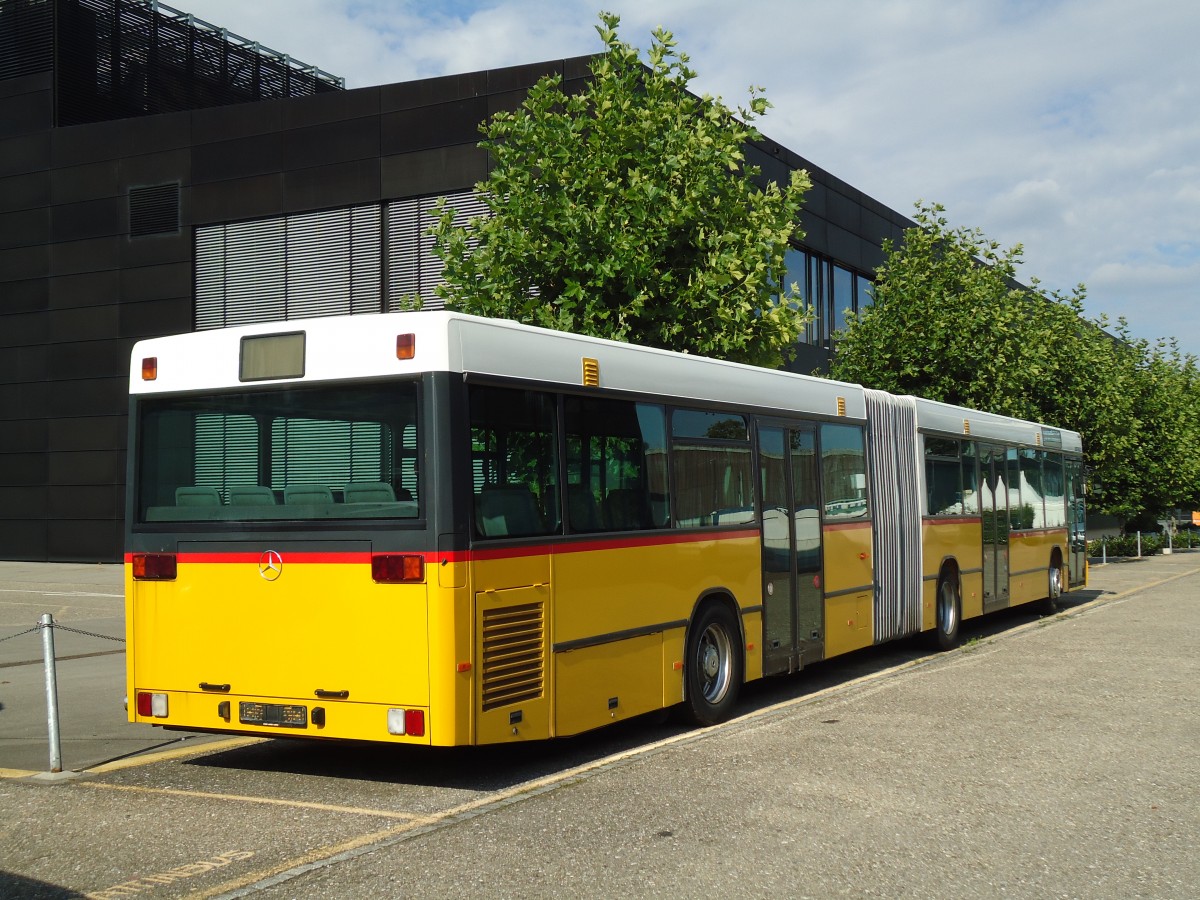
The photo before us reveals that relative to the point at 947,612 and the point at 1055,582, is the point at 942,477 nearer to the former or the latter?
the point at 947,612

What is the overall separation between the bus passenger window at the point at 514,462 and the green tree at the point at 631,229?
6204mm

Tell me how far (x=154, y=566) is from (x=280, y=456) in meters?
1.12

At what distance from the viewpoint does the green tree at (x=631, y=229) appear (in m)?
14.5

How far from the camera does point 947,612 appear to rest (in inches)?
633

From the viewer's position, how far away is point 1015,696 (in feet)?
37.2

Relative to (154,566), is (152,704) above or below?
below

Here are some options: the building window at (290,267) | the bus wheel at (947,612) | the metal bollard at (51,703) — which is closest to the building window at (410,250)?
the building window at (290,267)

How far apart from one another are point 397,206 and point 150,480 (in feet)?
73.1

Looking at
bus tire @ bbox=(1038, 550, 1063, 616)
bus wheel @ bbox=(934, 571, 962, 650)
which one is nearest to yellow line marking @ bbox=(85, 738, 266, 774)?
bus wheel @ bbox=(934, 571, 962, 650)

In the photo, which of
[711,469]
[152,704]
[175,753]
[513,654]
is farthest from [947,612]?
[152,704]

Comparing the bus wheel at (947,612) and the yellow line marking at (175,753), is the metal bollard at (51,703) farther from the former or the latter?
the bus wheel at (947,612)

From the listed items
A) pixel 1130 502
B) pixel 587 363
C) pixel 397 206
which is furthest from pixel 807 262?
pixel 587 363

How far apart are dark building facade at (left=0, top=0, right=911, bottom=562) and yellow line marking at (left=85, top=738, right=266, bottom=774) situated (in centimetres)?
2028

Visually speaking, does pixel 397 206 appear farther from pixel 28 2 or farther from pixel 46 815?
pixel 46 815
